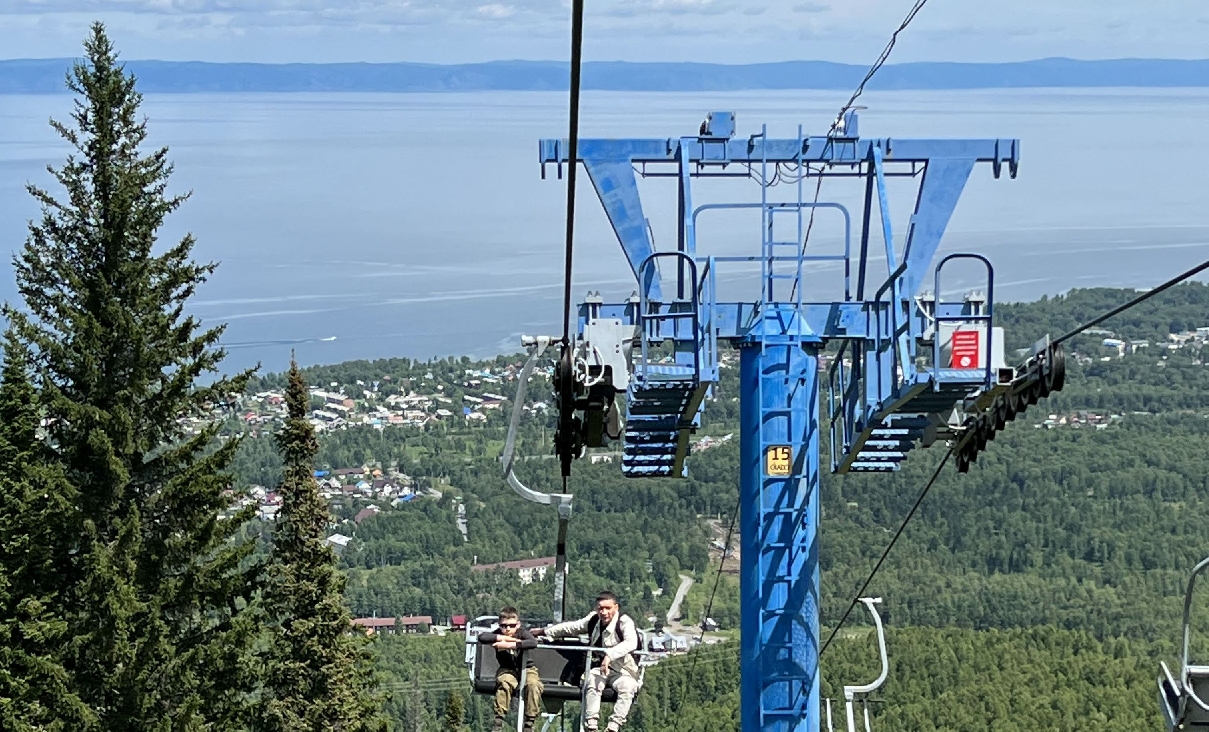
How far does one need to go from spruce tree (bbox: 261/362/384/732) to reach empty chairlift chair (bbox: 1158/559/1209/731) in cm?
1537

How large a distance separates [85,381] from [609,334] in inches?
266

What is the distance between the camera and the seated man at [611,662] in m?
10.7

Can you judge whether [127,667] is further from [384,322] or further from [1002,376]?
[384,322]

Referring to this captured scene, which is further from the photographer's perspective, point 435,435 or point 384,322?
point 384,322

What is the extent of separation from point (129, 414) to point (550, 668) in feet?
24.8

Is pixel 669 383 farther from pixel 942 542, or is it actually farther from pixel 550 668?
pixel 942 542

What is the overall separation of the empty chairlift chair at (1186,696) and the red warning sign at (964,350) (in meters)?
5.59

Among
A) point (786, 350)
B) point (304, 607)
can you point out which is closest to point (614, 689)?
point (786, 350)

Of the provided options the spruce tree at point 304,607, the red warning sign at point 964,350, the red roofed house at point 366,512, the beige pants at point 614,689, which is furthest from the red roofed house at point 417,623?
the beige pants at point 614,689

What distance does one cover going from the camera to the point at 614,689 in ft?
35.8

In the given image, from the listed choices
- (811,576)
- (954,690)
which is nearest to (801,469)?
(811,576)

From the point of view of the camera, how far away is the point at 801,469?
14.1 metres

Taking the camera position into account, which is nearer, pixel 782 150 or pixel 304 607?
pixel 782 150

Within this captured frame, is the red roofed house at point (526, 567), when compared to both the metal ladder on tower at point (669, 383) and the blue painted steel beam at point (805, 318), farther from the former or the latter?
the blue painted steel beam at point (805, 318)
